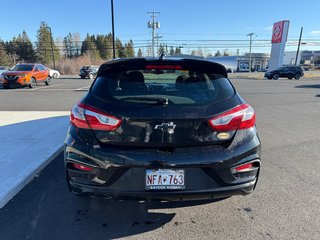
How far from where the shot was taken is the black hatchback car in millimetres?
2260

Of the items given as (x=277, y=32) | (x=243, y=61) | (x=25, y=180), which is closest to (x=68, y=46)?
(x=243, y=61)

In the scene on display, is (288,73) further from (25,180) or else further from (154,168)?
(154,168)

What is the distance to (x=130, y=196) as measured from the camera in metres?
2.29

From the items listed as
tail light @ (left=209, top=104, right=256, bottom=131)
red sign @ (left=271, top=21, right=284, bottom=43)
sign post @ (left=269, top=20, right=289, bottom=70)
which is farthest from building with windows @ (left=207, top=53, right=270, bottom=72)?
tail light @ (left=209, top=104, right=256, bottom=131)

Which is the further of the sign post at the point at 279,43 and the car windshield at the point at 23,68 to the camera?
the sign post at the point at 279,43

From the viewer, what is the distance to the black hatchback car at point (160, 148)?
7.41 ft

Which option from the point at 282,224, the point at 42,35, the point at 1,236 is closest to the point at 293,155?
the point at 282,224

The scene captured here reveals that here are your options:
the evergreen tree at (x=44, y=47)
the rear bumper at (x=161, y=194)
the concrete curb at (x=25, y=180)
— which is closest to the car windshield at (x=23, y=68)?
the concrete curb at (x=25, y=180)

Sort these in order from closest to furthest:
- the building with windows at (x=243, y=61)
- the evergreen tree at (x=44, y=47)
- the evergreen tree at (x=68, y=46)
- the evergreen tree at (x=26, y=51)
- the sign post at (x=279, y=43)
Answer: the sign post at (x=279, y=43)
the evergreen tree at (x=44, y=47)
the building with windows at (x=243, y=61)
the evergreen tree at (x=26, y=51)
the evergreen tree at (x=68, y=46)

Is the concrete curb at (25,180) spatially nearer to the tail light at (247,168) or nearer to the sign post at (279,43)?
the tail light at (247,168)

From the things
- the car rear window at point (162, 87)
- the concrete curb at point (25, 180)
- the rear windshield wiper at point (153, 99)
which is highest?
the car rear window at point (162, 87)

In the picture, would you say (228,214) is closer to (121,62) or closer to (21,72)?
(121,62)

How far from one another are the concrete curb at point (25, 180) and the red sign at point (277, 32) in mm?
48380

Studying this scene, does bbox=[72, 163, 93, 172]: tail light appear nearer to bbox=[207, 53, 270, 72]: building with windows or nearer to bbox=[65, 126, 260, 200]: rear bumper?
bbox=[65, 126, 260, 200]: rear bumper
